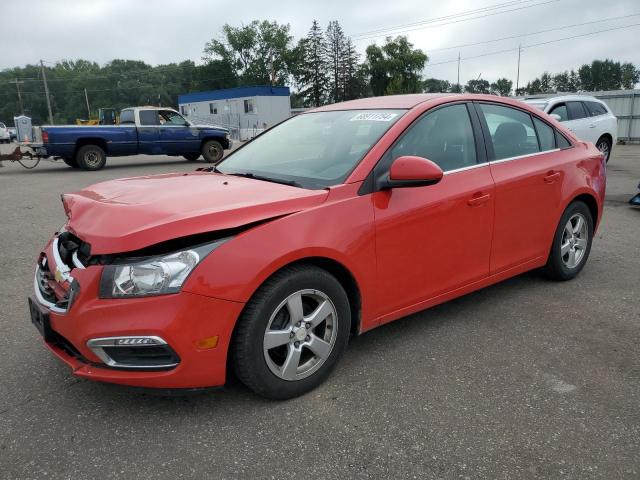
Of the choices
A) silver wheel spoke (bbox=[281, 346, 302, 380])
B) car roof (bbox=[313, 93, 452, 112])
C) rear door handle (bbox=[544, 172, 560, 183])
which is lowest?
silver wheel spoke (bbox=[281, 346, 302, 380])

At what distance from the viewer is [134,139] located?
52.1 ft

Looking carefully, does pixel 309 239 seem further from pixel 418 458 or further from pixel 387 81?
pixel 387 81

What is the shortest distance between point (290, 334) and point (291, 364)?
0.55 ft

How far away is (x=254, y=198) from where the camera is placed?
9.12ft

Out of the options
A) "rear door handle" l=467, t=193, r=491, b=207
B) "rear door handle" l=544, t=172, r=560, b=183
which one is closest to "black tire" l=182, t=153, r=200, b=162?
"rear door handle" l=544, t=172, r=560, b=183

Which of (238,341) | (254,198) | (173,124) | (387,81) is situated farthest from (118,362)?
(387,81)

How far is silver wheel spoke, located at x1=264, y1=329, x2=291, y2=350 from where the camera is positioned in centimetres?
263

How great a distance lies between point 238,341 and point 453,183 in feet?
5.92

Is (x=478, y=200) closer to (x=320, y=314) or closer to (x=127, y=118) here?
(x=320, y=314)

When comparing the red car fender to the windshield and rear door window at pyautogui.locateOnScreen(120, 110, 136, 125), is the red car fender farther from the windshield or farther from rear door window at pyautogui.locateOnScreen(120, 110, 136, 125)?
rear door window at pyautogui.locateOnScreen(120, 110, 136, 125)

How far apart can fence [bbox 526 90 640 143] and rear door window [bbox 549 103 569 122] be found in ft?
43.1

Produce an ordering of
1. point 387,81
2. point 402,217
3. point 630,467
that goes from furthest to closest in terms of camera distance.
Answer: point 387,81, point 402,217, point 630,467

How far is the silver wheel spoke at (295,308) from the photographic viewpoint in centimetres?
269

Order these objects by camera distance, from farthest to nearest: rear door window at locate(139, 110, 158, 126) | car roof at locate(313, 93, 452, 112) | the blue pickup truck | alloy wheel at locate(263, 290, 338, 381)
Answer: rear door window at locate(139, 110, 158, 126) < the blue pickup truck < car roof at locate(313, 93, 452, 112) < alloy wheel at locate(263, 290, 338, 381)
